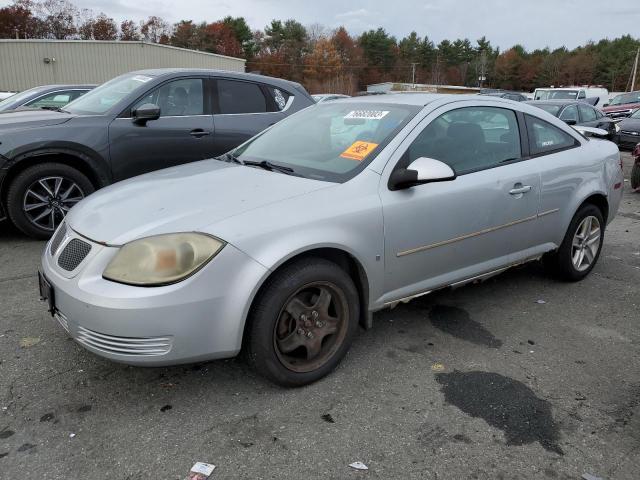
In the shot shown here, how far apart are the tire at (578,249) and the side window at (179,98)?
390cm

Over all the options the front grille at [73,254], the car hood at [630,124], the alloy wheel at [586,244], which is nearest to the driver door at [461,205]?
the alloy wheel at [586,244]

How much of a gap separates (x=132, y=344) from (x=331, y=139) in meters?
1.83

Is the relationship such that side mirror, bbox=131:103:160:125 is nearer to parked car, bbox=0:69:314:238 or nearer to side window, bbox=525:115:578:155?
parked car, bbox=0:69:314:238

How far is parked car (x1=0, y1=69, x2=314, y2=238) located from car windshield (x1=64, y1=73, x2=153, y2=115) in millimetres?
16

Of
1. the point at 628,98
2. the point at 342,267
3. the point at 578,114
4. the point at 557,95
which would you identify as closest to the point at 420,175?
the point at 342,267

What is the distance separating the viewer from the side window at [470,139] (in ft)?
11.3

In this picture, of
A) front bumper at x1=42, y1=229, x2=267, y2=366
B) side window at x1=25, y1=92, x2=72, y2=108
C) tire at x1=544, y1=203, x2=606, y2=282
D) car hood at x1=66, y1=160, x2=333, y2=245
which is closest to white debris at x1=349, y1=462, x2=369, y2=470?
front bumper at x1=42, y1=229, x2=267, y2=366

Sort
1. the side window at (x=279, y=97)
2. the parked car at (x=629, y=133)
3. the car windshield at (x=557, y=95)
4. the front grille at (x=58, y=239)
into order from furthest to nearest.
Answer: the car windshield at (x=557, y=95), the parked car at (x=629, y=133), the side window at (x=279, y=97), the front grille at (x=58, y=239)

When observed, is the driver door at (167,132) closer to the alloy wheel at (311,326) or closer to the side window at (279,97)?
the side window at (279,97)

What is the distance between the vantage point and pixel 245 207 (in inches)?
109

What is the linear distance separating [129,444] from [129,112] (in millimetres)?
3954

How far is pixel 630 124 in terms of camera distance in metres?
15.3

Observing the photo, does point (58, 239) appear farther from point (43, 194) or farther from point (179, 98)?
point (179, 98)

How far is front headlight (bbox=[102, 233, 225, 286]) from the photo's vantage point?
2.50 metres
